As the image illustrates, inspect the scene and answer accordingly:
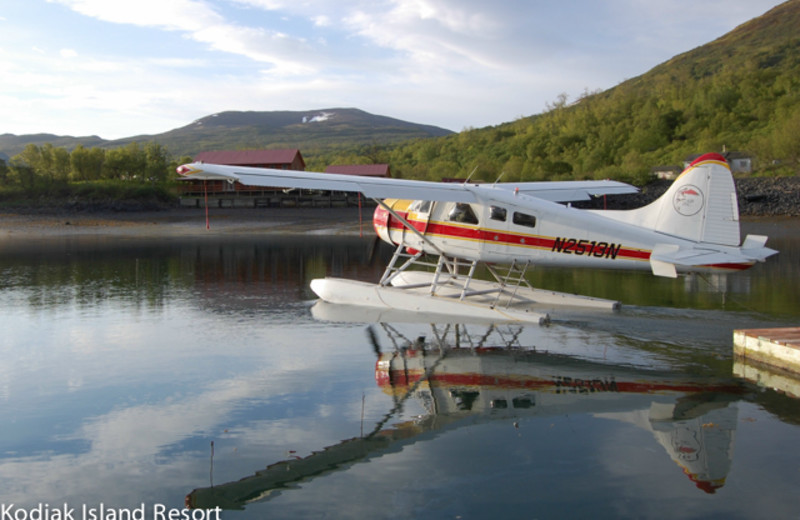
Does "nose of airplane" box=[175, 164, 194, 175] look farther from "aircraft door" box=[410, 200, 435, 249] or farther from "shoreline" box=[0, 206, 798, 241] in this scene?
"shoreline" box=[0, 206, 798, 241]

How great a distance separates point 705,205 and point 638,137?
65338 mm

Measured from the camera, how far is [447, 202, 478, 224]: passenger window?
11578 millimetres

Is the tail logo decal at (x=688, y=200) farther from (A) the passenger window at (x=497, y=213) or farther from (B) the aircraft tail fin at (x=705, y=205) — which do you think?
(A) the passenger window at (x=497, y=213)

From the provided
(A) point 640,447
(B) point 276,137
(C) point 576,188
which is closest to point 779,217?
(C) point 576,188

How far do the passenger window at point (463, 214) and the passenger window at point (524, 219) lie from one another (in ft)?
2.34

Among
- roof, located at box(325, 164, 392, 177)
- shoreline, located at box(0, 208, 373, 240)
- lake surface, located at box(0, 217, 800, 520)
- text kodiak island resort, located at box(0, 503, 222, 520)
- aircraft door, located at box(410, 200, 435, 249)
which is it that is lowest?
text kodiak island resort, located at box(0, 503, 222, 520)

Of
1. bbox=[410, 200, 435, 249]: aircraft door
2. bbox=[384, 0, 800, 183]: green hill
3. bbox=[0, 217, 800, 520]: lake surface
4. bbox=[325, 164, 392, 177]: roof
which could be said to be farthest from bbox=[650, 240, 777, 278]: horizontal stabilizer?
bbox=[325, 164, 392, 177]: roof

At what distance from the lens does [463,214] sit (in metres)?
11.6

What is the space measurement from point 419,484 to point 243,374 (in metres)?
3.60

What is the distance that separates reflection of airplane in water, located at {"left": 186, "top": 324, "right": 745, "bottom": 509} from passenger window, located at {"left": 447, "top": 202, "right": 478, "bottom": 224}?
2841 mm

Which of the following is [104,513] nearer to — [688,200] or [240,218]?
[688,200]

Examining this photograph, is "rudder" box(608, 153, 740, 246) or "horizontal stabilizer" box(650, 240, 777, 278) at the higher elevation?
"rudder" box(608, 153, 740, 246)

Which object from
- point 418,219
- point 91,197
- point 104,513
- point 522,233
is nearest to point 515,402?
point 104,513

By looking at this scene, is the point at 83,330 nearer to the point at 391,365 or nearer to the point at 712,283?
the point at 391,365
